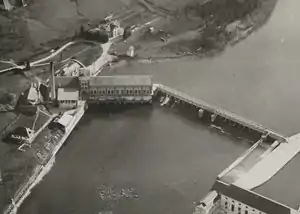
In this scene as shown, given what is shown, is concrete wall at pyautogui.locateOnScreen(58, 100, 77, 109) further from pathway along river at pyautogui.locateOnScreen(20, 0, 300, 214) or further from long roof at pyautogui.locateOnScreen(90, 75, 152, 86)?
long roof at pyautogui.locateOnScreen(90, 75, 152, 86)

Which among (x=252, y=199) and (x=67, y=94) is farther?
(x=67, y=94)

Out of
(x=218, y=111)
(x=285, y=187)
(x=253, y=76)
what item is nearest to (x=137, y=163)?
(x=218, y=111)

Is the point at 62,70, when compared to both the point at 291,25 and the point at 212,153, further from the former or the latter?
the point at 291,25

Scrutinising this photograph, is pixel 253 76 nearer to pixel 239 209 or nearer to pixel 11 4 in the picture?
pixel 239 209

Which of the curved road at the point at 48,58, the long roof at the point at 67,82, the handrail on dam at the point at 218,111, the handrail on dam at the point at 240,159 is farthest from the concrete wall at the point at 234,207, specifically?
the curved road at the point at 48,58

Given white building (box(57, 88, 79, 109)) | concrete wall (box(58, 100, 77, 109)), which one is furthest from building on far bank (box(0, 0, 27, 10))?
concrete wall (box(58, 100, 77, 109))

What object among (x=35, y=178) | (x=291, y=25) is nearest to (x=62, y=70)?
(x=35, y=178)
